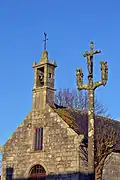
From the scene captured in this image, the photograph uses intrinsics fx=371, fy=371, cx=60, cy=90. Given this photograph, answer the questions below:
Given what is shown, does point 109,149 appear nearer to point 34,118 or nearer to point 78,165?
point 78,165

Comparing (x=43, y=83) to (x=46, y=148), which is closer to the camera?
(x=46, y=148)

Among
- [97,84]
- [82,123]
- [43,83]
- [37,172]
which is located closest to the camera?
[97,84]

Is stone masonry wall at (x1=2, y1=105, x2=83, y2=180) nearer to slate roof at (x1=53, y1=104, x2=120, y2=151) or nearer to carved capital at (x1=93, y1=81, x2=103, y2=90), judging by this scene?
slate roof at (x1=53, y1=104, x2=120, y2=151)

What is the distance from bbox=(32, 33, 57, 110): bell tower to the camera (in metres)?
25.5

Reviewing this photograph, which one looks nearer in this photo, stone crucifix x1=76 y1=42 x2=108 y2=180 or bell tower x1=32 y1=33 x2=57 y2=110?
stone crucifix x1=76 y1=42 x2=108 y2=180

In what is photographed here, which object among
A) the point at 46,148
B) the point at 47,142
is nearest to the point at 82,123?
the point at 47,142

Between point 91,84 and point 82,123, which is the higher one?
point 91,84

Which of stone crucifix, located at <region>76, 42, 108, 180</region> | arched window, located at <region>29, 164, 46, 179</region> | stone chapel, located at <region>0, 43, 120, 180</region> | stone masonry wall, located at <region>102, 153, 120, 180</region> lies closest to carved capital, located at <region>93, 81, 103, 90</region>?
stone crucifix, located at <region>76, 42, 108, 180</region>

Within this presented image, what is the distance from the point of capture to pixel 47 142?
2438 centimetres

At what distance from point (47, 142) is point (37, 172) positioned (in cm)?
210

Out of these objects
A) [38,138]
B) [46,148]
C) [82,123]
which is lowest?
[46,148]

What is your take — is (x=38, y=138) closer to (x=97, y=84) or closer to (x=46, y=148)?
(x=46, y=148)

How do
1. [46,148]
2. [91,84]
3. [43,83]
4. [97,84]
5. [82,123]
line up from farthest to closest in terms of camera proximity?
[43,83]
[82,123]
[46,148]
[91,84]
[97,84]

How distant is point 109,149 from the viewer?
21703 mm
